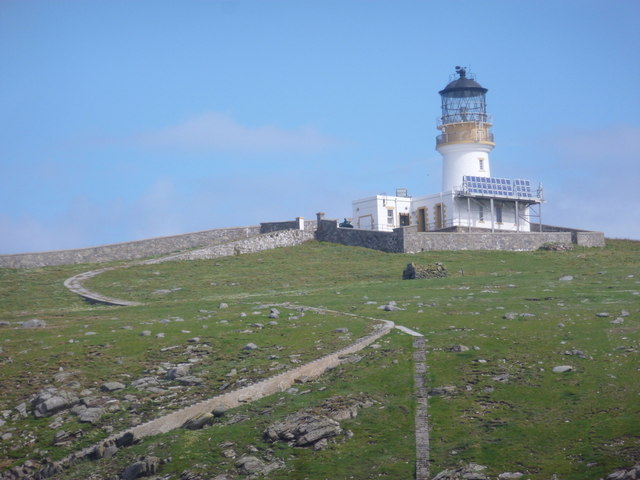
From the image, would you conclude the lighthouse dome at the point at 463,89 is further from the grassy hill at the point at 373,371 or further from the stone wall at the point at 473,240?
the grassy hill at the point at 373,371

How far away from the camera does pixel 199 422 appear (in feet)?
80.4

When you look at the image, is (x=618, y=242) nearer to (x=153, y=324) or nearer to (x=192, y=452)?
(x=153, y=324)

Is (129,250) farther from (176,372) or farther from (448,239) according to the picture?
(176,372)

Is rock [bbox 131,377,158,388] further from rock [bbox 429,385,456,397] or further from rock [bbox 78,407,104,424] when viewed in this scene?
rock [bbox 429,385,456,397]

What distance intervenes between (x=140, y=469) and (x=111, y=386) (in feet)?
19.9

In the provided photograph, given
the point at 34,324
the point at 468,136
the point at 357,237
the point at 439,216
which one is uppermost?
the point at 468,136

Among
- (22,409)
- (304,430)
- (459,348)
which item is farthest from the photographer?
(459,348)

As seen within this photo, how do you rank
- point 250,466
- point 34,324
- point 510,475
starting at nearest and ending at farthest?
point 510,475 < point 250,466 < point 34,324

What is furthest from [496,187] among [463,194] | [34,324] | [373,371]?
[373,371]

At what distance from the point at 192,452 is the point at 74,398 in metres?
5.61

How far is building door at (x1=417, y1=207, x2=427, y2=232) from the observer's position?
7544 cm

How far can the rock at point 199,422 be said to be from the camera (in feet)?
80.3

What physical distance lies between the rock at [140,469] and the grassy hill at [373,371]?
0.95 ft

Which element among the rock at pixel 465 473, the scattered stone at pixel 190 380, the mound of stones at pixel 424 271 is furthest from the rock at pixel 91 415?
the mound of stones at pixel 424 271
